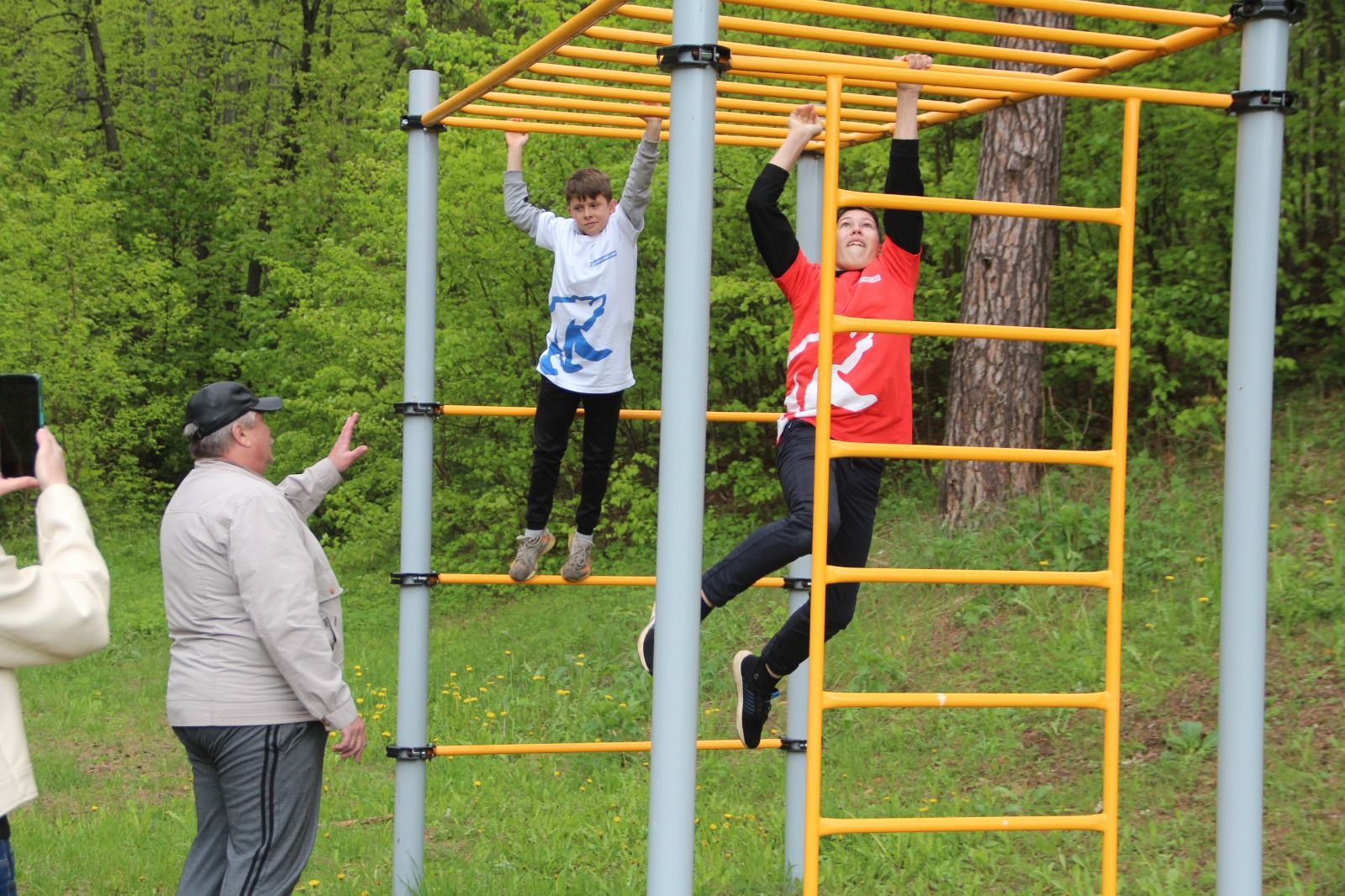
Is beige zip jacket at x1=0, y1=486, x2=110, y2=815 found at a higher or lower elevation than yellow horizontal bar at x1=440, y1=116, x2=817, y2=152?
lower

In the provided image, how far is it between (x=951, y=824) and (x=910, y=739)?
3.61 m

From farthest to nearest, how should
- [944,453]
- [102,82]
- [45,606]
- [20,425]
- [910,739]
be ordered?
[102,82] < [910,739] < [944,453] < [20,425] < [45,606]

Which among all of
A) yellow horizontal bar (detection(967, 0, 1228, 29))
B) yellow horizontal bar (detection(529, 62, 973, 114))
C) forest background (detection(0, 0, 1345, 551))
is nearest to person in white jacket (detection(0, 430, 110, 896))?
yellow horizontal bar (detection(529, 62, 973, 114))

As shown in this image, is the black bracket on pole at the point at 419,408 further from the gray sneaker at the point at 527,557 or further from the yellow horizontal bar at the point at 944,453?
the yellow horizontal bar at the point at 944,453

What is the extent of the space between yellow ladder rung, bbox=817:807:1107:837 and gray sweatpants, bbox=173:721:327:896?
1.28 meters

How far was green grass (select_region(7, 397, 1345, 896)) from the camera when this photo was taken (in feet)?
16.0

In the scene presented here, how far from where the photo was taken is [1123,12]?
9.36 feet

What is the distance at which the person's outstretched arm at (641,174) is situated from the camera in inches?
159

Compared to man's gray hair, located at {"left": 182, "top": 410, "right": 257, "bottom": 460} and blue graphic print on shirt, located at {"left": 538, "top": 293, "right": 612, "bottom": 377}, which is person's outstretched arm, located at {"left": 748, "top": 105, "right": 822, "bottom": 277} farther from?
man's gray hair, located at {"left": 182, "top": 410, "right": 257, "bottom": 460}

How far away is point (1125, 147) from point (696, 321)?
103 centimetres

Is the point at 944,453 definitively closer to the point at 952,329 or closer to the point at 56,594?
the point at 952,329

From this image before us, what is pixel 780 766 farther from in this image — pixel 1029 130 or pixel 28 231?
pixel 28 231

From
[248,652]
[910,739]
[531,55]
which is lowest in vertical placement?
[910,739]

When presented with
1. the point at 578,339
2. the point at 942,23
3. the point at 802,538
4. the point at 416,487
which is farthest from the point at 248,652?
the point at 942,23
